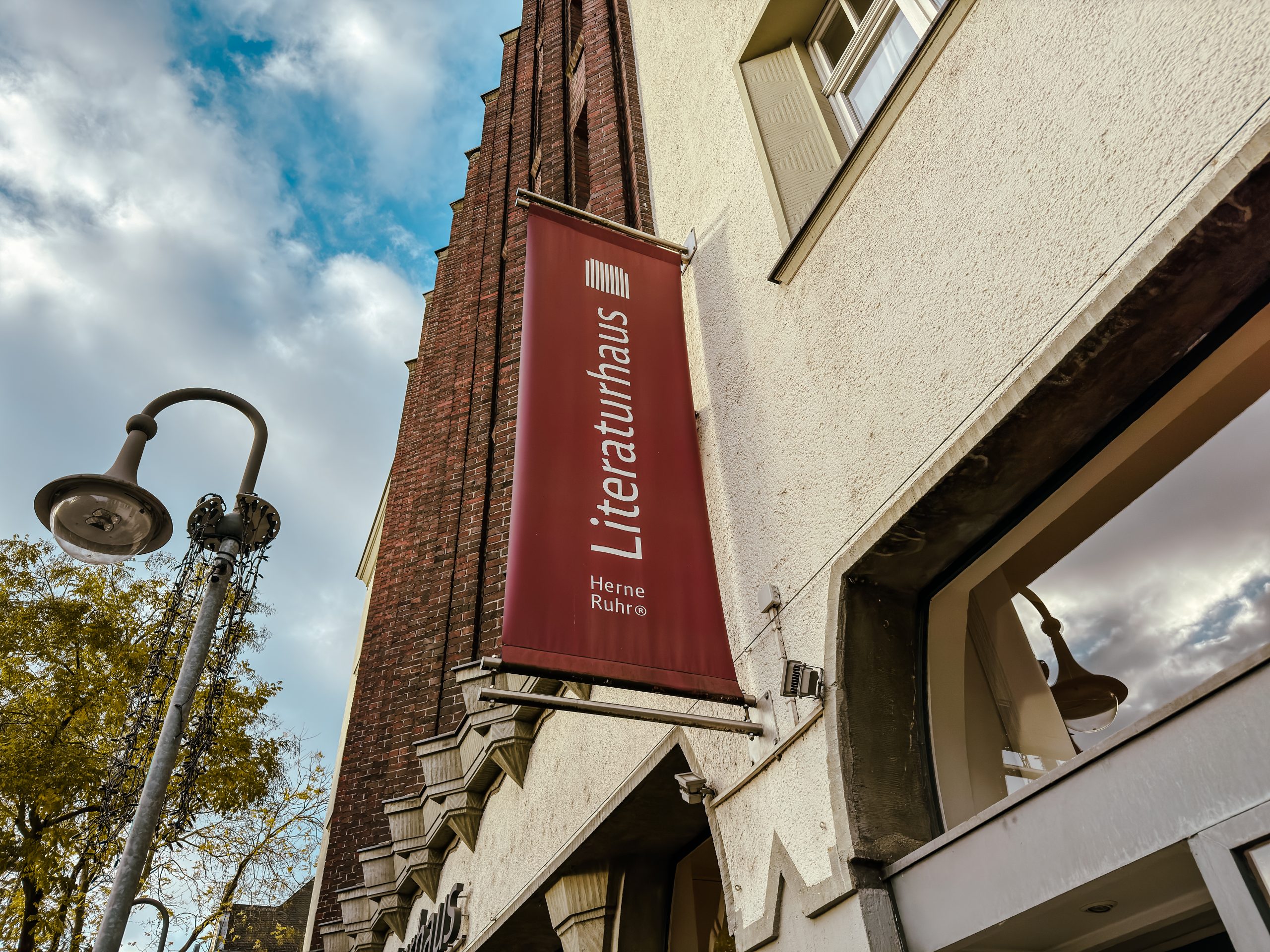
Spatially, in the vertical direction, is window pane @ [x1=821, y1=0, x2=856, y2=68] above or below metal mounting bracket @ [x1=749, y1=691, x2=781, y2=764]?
above

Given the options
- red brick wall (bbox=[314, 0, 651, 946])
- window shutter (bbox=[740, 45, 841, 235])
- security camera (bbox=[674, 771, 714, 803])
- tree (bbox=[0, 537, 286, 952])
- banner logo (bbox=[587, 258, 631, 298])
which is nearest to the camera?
security camera (bbox=[674, 771, 714, 803])

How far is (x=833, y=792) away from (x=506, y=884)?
476 centimetres

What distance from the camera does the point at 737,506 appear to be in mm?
4863

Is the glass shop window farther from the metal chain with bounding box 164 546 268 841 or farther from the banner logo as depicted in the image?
the metal chain with bounding box 164 546 268 841

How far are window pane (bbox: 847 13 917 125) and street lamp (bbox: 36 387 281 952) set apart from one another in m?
4.35

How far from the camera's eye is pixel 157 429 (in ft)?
18.3

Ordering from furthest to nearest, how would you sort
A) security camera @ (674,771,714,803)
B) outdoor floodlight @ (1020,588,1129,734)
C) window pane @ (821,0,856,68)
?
window pane @ (821,0,856,68)
security camera @ (674,771,714,803)
outdoor floodlight @ (1020,588,1129,734)

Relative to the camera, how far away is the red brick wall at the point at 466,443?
9875 millimetres

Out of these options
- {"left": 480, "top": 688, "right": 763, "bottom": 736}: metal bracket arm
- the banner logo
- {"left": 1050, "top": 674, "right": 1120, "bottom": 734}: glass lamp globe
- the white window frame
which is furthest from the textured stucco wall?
{"left": 1050, "top": 674, "right": 1120, "bottom": 734}: glass lamp globe

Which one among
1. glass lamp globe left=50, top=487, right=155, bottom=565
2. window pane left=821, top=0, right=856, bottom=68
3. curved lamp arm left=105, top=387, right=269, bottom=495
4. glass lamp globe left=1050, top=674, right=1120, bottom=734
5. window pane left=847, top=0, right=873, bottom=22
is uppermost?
window pane left=821, top=0, right=856, bottom=68

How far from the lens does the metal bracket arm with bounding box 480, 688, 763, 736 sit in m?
3.90

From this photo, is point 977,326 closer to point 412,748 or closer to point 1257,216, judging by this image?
point 1257,216

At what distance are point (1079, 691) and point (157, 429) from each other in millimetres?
5142

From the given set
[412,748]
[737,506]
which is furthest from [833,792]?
[412,748]
